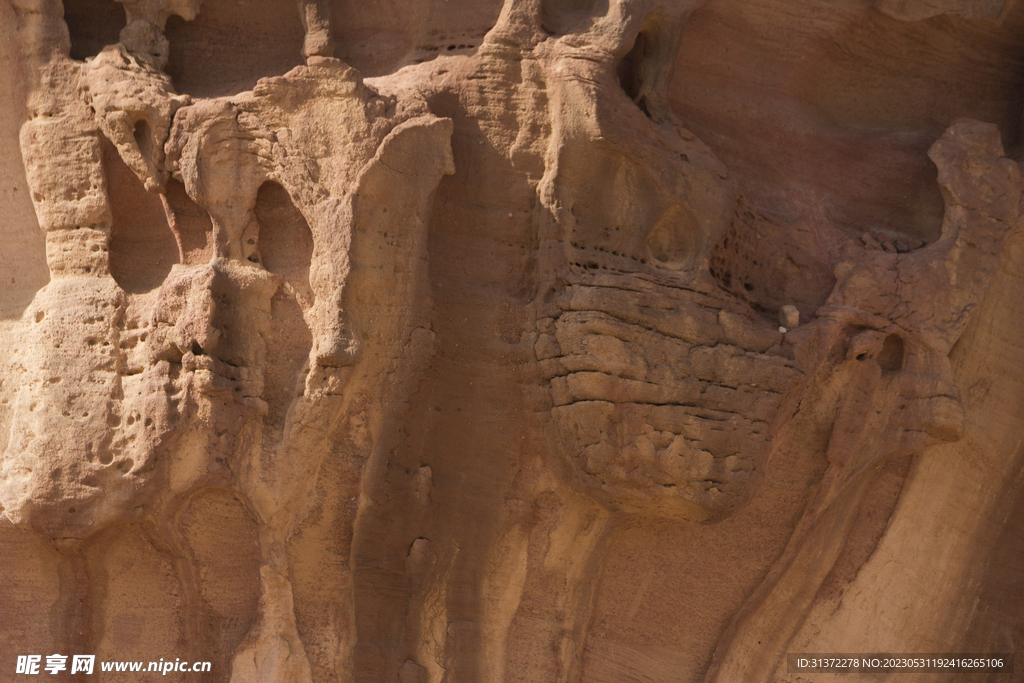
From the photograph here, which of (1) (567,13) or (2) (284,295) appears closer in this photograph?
(2) (284,295)

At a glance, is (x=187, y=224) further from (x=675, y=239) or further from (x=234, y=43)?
(x=675, y=239)

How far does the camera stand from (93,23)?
372 centimetres

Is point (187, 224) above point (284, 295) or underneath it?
above

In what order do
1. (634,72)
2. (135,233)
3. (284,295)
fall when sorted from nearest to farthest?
(284,295), (135,233), (634,72)

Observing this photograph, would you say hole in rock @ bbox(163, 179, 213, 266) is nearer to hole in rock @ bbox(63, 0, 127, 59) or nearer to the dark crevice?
hole in rock @ bbox(63, 0, 127, 59)

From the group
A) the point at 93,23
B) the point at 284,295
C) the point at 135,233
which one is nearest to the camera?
the point at 284,295

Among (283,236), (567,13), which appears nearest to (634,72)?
(567,13)

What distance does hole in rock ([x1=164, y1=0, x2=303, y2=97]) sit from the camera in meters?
3.75

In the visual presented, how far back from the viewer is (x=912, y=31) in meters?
4.21

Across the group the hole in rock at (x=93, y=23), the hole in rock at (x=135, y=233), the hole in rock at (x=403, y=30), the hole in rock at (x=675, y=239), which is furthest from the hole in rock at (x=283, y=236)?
the hole in rock at (x=675, y=239)

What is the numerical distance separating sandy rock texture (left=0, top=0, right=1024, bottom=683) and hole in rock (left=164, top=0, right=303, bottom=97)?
0.04 feet

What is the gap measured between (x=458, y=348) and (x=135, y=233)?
1139 millimetres

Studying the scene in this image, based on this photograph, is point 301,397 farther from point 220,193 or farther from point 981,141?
point 981,141

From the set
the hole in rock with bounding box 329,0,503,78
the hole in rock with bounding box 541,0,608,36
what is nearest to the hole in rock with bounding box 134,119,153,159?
the hole in rock with bounding box 329,0,503,78
